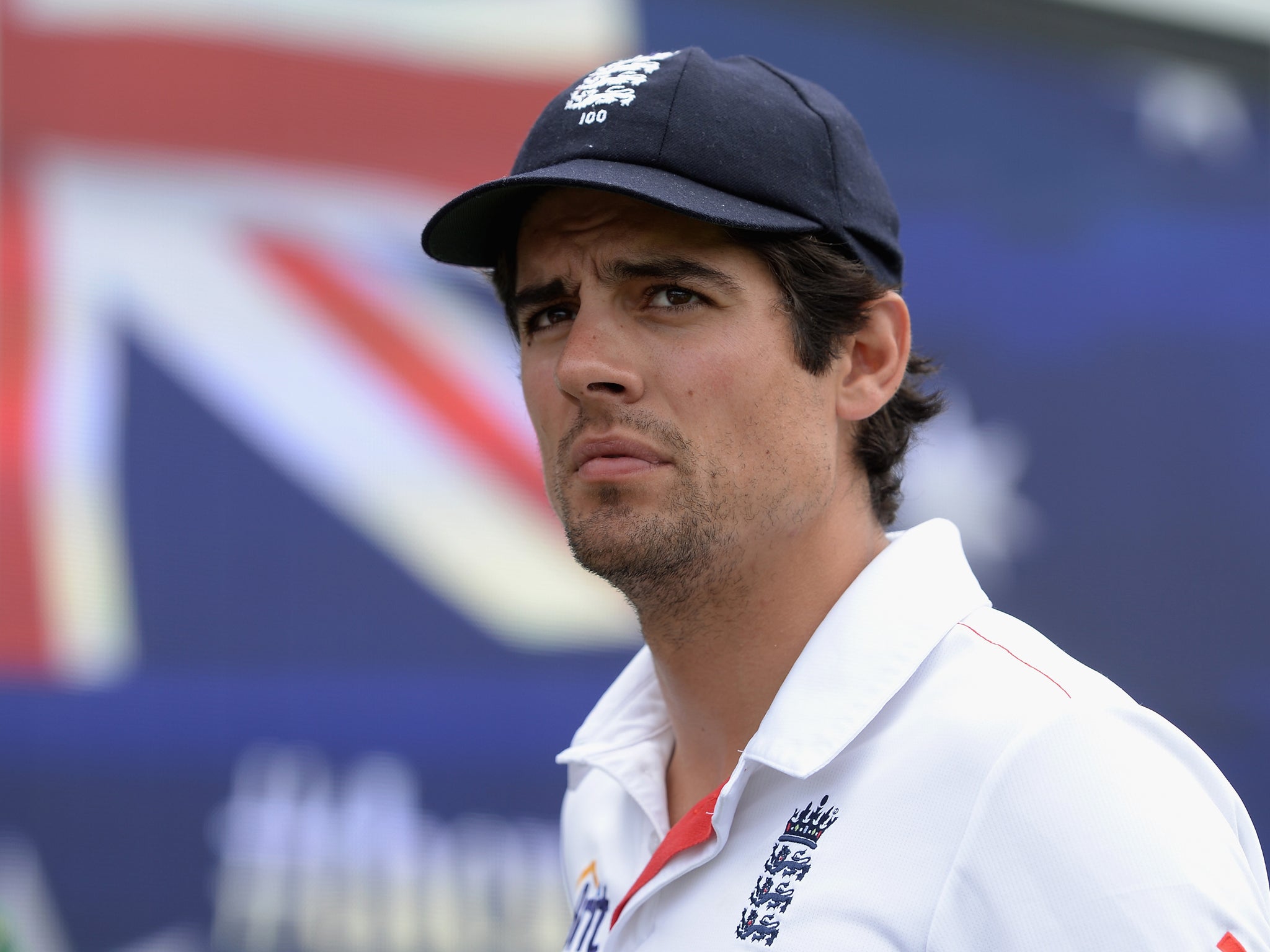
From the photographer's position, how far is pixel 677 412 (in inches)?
57.6

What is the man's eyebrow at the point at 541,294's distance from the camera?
1.56 meters

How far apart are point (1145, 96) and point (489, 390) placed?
2689mm

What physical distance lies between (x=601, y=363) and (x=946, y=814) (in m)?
0.65

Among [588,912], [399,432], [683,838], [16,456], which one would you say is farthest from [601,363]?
[16,456]

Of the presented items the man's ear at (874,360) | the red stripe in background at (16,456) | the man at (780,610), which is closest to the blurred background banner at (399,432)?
the red stripe in background at (16,456)

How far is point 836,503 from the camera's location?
1570 mm

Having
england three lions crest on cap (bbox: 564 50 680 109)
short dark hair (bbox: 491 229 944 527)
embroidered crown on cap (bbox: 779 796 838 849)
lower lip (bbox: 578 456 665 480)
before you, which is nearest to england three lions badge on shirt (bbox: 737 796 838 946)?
embroidered crown on cap (bbox: 779 796 838 849)

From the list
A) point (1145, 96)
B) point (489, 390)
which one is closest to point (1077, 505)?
point (1145, 96)

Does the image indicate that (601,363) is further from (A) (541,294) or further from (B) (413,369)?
(B) (413,369)

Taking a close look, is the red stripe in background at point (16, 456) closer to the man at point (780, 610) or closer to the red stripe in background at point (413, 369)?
the red stripe in background at point (413, 369)

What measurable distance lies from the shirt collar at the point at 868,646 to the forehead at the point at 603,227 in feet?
1.45

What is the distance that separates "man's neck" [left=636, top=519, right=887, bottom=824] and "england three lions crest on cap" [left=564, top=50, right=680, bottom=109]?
582 mm

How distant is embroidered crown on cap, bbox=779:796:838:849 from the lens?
3.92ft

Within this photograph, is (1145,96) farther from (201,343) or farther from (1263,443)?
(201,343)
